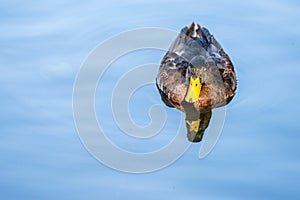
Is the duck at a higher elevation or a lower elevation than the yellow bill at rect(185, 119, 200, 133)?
higher

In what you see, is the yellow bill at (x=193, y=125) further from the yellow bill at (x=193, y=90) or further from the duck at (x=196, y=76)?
the yellow bill at (x=193, y=90)

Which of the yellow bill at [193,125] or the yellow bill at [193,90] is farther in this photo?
the yellow bill at [193,90]

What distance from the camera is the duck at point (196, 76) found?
388 inches

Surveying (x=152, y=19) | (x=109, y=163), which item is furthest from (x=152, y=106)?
(x=152, y=19)

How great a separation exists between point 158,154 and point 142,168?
337 millimetres

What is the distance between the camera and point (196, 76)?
984 centimetres

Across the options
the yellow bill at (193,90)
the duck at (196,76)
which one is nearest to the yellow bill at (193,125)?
the duck at (196,76)

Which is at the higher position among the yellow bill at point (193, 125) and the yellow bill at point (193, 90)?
the yellow bill at point (193, 90)

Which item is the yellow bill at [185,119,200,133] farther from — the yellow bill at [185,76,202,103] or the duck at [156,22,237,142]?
the yellow bill at [185,76,202,103]

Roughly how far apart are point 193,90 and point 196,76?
0.17m

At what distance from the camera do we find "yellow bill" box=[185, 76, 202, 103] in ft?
32.3

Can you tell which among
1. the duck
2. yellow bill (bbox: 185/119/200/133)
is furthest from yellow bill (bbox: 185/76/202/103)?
yellow bill (bbox: 185/119/200/133)

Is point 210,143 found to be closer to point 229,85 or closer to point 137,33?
A: point 229,85

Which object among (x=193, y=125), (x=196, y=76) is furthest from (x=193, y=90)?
(x=193, y=125)
